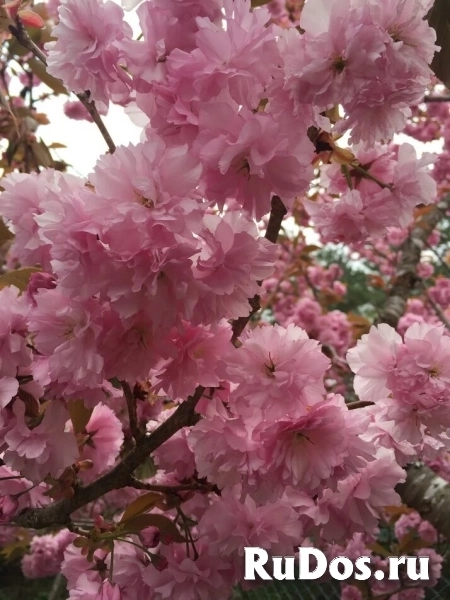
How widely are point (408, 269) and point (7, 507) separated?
190 centimetres

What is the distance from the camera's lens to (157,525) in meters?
0.90

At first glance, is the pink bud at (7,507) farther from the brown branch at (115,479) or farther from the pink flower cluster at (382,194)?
the pink flower cluster at (382,194)

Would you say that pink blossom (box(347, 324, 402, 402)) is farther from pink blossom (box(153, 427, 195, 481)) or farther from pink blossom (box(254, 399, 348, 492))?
pink blossom (box(153, 427, 195, 481))

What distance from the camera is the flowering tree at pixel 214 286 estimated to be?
22.7 inches

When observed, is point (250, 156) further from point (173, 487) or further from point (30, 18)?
point (30, 18)

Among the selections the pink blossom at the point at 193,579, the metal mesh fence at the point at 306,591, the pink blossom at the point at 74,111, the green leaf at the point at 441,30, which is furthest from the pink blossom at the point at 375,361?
the pink blossom at the point at 74,111

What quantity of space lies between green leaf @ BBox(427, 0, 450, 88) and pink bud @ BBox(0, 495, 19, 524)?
0.91 metres

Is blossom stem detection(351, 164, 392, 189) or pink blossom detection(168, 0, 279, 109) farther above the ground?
blossom stem detection(351, 164, 392, 189)

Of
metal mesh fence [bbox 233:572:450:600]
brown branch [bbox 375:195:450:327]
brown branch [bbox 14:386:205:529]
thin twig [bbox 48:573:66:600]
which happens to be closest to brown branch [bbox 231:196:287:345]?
brown branch [bbox 14:386:205:529]

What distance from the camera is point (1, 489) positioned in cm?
95

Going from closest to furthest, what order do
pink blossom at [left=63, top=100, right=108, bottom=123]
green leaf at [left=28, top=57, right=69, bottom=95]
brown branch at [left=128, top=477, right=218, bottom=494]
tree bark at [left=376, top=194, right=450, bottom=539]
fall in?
1. brown branch at [left=128, top=477, right=218, bottom=494]
2. tree bark at [left=376, top=194, right=450, bottom=539]
3. green leaf at [left=28, top=57, right=69, bottom=95]
4. pink blossom at [left=63, top=100, right=108, bottom=123]

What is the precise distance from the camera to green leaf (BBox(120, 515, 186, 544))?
0.90 m

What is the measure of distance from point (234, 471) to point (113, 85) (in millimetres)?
457

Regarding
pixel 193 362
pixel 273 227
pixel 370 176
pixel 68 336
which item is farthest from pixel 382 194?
pixel 68 336
